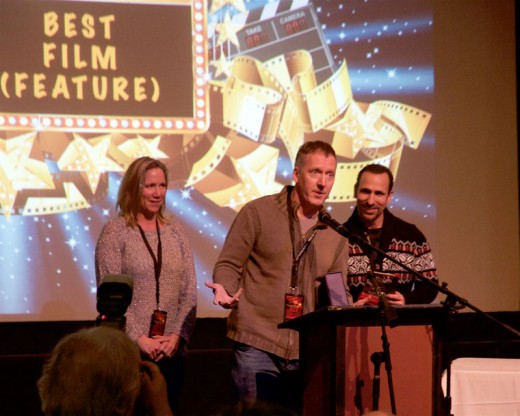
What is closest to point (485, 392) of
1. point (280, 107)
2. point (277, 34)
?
point (280, 107)

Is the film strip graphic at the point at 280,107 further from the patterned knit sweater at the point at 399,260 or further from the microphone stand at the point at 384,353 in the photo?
the microphone stand at the point at 384,353

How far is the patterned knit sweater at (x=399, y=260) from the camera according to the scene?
12.5 feet

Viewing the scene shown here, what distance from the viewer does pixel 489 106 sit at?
19.8 feet

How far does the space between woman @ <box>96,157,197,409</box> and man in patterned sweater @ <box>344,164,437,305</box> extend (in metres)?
0.79

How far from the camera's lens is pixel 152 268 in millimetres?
3898

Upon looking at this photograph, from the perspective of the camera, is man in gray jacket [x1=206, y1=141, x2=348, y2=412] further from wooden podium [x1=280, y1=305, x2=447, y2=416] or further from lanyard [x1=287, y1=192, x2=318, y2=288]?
wooden podium [x1=280, y1=305, x2=447, y2=416]

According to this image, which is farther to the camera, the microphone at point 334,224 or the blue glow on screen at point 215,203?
the blue glow on screen at point 215,203

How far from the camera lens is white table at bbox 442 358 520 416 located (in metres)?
3.88

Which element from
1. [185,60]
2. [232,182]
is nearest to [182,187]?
[232,182]

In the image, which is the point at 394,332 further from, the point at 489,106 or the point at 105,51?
the point at 489,106

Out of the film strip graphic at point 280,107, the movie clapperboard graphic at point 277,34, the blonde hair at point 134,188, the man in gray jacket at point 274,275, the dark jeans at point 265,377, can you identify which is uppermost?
the movie clapperboard graphic at point 277,34

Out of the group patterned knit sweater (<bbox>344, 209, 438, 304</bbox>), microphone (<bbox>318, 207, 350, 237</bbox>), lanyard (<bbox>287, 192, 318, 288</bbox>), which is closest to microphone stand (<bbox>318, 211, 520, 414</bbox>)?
microphone (<bbox>318, 207, 350, 237</bbox>)

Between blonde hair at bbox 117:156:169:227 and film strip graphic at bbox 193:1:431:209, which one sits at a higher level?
film strip graphic at bbox 193:1:431:209

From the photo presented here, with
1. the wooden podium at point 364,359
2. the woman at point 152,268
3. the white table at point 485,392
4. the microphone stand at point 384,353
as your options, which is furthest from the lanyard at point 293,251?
the white table at point 485,392
